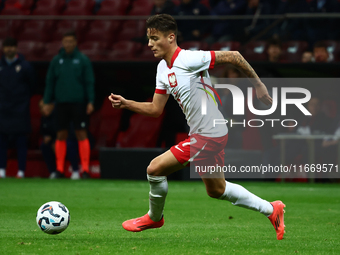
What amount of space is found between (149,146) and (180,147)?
23.4 ft

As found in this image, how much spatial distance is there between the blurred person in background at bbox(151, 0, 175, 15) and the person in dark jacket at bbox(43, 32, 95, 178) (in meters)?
2.44

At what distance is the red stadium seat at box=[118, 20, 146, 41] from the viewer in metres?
12.1

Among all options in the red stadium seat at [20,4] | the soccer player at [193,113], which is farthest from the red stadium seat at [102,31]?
the soccer player at [193,113]

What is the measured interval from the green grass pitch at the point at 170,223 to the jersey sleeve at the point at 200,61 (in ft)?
4.59

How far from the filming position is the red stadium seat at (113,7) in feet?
46.5

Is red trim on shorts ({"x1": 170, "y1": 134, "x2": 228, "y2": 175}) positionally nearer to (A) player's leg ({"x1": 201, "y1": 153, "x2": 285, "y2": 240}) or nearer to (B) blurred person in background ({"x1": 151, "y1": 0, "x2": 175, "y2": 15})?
(A) player's leg ({"x1": 201, "y1": 153, "x2": 285, "y2": 240})

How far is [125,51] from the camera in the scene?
12383 mm

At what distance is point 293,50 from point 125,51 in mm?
3558

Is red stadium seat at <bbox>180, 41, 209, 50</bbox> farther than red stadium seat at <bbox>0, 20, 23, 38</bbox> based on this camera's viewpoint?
No

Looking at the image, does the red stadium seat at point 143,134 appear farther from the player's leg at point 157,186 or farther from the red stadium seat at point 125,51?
the player's leg at point 157,186

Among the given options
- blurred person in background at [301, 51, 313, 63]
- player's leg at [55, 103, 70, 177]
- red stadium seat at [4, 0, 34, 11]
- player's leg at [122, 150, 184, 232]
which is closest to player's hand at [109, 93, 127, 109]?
player's leg at [122, 150, 184, 232]

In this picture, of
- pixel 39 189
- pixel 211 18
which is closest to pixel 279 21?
pixel 211 18

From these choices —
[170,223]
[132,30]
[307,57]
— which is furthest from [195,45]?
[170,223]

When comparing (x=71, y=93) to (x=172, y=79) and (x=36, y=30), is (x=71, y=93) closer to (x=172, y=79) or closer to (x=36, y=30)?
(x=36, y=30)
